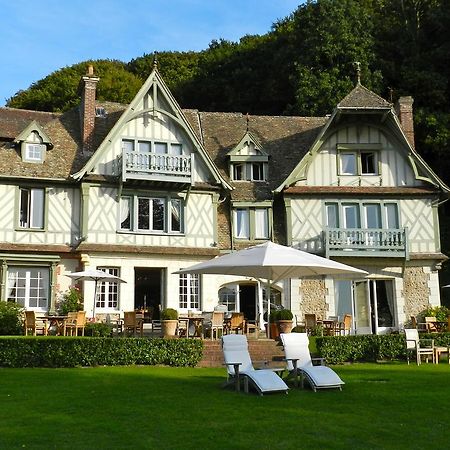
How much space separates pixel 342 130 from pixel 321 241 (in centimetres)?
456

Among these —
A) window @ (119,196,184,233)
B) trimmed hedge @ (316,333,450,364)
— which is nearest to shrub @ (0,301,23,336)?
window @ (119,196,184,233)

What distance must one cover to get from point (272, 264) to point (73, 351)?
5455 millimetres

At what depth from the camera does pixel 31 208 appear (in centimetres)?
2344

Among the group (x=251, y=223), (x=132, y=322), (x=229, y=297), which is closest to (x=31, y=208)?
(x=132, y=322)

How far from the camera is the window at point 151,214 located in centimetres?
2409

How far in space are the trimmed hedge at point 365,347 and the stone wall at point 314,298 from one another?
280 inches

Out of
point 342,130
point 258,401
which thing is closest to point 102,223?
point 342,130

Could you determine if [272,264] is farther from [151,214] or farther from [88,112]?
[88,112]

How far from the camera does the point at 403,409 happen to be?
9.57m

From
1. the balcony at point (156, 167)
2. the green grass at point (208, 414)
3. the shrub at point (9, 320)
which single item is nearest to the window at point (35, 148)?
the balcony at point (156, 167)

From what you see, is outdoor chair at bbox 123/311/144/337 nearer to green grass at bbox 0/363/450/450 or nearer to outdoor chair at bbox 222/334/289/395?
green grass at bbox 0/363/450/450

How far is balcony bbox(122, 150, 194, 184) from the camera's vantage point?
23500mm

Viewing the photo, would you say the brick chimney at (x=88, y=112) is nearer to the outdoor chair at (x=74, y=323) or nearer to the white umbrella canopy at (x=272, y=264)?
the outdoor chair at (x=74, y=323)

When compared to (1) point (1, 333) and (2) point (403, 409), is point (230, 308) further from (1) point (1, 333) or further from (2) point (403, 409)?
(2) point (403, 409)
